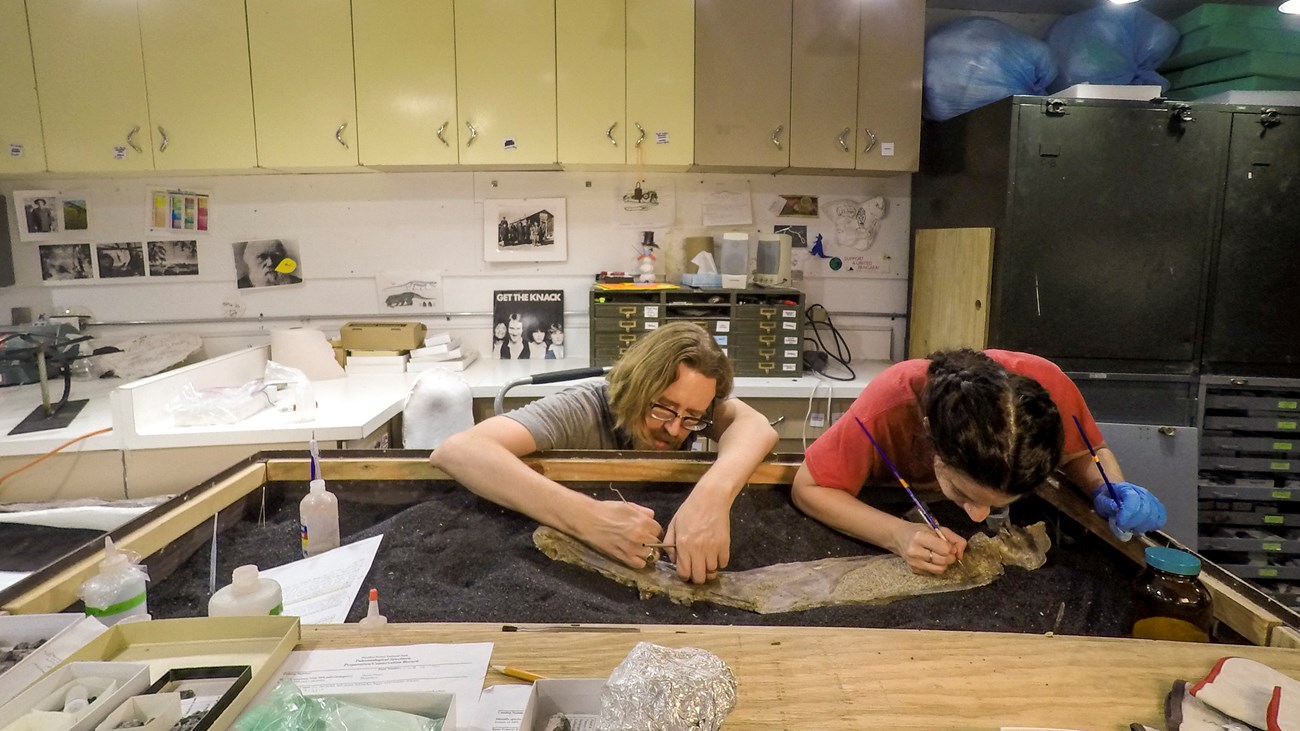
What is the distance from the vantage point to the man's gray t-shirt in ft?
4.85

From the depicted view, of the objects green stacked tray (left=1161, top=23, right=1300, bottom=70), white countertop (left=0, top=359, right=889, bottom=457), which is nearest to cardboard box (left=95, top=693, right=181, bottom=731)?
white countertop (left=0, top=359, right=889, bottom=457)

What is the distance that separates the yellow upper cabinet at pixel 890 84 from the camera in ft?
8.87

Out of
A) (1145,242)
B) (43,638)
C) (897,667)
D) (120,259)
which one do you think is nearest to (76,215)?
(120,259)

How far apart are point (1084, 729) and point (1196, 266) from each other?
246 centimetres

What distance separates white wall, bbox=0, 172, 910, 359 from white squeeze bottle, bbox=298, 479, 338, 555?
6.44 ft

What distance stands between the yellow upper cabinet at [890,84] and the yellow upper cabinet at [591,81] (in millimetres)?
957

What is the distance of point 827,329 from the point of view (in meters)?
3.21

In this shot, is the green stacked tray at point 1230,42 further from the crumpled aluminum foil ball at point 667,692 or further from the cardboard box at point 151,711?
the cardboard box at point 151,711

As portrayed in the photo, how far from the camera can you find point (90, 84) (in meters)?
2.57

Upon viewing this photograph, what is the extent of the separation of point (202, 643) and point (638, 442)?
3.40ft

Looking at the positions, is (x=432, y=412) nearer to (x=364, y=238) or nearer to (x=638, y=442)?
(x=638, y=442)

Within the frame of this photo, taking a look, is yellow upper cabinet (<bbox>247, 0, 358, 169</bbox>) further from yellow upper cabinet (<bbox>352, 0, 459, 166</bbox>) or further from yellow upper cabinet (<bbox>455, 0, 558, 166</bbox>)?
yellow upper cabinet (<bbox>455, 0, 558, 166</bbox>)

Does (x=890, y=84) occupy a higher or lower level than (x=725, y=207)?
higher

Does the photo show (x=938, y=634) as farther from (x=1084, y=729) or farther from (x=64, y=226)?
(x=64, y=226)
